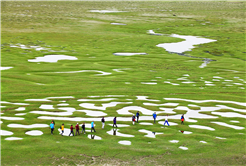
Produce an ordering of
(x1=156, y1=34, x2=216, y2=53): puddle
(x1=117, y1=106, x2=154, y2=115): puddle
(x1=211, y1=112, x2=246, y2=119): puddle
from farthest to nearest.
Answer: (x1=156, y1=34, x2=216, y2=53): puddle
(x1=117, y1=106, x2=154, y2=115): puddle
(x1=211, y1=112, x2=246, y2=119): puddle

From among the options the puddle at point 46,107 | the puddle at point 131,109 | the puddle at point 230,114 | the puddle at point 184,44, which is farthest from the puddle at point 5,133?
the puddle at point 184,44

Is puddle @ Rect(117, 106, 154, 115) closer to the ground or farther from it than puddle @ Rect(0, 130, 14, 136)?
farther from it

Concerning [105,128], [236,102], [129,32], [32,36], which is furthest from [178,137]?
[129,32]

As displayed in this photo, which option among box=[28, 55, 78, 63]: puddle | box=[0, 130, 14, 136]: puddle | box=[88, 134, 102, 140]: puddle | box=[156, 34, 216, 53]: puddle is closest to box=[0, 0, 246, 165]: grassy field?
box=[88, 134, 102, 140]: puddle

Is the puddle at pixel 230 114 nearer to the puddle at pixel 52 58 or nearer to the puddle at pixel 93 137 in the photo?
the puddle at pixel 93 137

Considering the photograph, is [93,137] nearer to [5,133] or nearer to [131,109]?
[5,133]

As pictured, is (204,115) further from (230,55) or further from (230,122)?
(230,55)

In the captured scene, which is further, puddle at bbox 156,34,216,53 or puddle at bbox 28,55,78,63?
puddle at bbox 156,34,216,53

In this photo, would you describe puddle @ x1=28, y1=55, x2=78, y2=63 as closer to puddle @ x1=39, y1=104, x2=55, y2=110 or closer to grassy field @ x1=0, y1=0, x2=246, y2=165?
grassy field @ x1=0, y1=0, x2=246, y2=165
